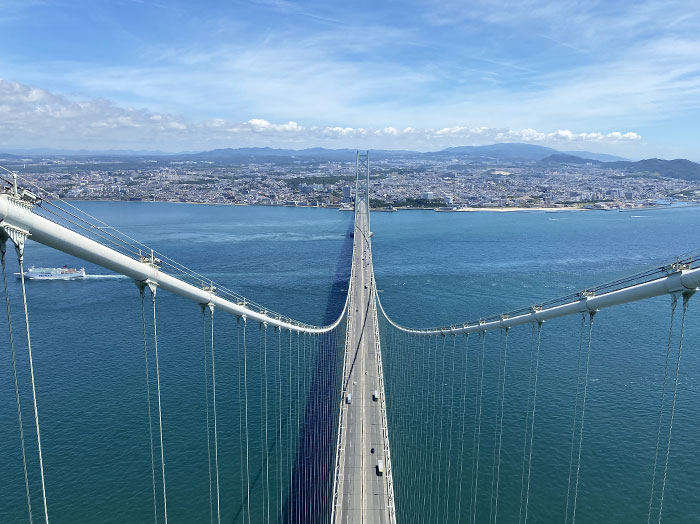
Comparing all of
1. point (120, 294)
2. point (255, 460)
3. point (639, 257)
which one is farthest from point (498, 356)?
point (639, 257)

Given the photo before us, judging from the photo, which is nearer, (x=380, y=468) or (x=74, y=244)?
(x=74, y=244)

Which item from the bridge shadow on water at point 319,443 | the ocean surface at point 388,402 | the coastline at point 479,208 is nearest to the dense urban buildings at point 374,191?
the coastline at point 479,208

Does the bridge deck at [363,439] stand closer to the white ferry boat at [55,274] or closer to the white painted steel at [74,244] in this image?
the white painted steel at [74,244]

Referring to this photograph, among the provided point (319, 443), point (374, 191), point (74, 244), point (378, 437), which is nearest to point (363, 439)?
point (378, 437)

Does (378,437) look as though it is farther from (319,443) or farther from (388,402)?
(388,402)

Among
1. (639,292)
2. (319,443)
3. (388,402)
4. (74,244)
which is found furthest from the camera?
(388,402)

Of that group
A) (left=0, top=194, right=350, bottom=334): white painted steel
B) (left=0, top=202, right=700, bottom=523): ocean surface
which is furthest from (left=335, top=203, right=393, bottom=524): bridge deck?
(left=0, top=194, right=350, bottom=334): white painted steel

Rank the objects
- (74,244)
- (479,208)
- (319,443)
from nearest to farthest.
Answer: (74,244), (319,443), (479,208)
